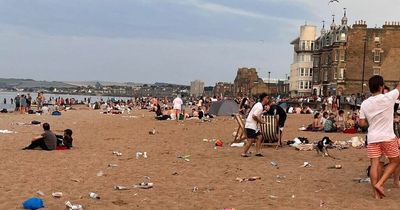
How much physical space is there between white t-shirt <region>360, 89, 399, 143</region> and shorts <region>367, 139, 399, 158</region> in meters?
0.06

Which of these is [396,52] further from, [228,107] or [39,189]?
[39,189]

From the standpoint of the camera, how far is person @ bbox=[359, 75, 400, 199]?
25.2 feet

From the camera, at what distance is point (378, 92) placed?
7.79 m

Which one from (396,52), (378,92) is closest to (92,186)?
(378,92)

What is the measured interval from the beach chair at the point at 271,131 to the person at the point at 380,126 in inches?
286

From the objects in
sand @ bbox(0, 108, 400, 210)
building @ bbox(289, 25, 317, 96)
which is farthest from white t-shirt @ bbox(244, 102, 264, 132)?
building @ bbox(289, 25, 317, 96)

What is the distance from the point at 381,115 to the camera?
7.71 m

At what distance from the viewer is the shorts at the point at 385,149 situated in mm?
7711

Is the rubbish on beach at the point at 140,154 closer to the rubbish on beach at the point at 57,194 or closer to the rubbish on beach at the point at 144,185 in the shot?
the rubbish on beach at the point at 144,185

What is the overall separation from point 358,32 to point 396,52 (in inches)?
217

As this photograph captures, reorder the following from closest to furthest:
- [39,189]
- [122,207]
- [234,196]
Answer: [122,207], [234,196], [39,189]

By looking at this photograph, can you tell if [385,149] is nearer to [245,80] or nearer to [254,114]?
[254,114]

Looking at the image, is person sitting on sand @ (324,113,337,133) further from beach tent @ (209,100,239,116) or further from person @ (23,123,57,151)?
beach tent @ (209,100,239,116)

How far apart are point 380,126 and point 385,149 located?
0.33 meters
